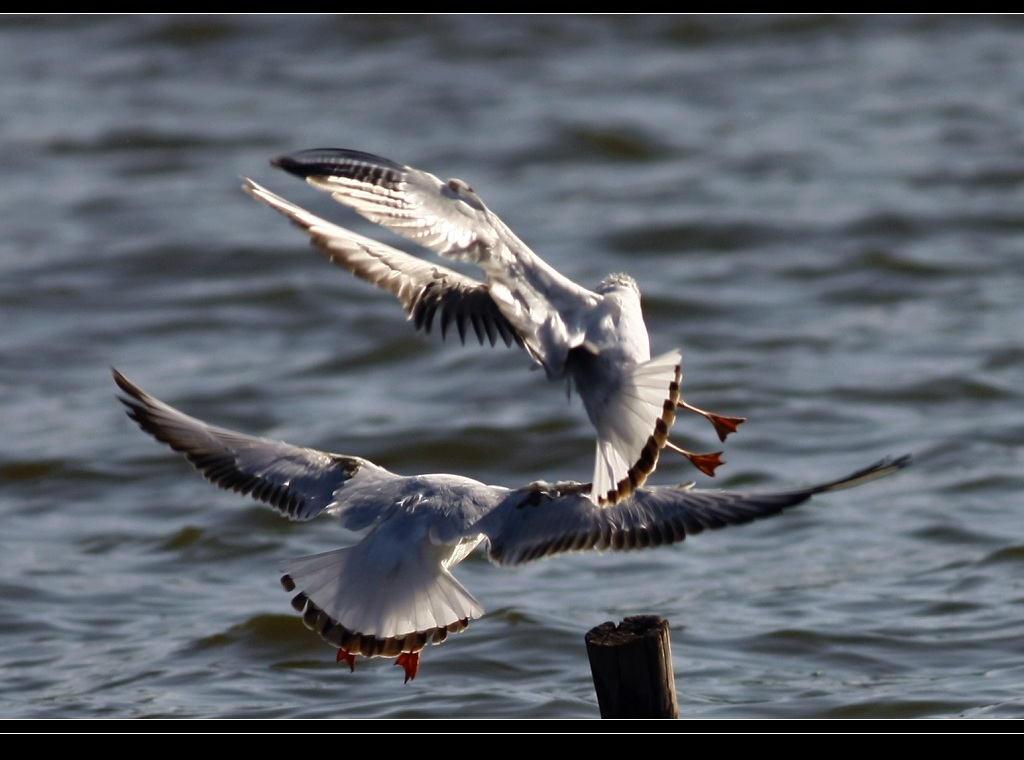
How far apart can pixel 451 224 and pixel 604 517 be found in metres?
1.04

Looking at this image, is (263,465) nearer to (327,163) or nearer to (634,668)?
(327,163)

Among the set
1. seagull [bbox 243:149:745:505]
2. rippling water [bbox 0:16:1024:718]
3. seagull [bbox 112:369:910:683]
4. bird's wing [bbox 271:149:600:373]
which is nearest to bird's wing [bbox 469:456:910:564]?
seagull [bbox 112:369:910:683]

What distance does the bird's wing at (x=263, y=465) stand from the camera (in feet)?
19.1

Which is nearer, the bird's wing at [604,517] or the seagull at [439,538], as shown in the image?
the bird's wing at [604,517]

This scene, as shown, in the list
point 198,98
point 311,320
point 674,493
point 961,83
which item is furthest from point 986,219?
point 674,493

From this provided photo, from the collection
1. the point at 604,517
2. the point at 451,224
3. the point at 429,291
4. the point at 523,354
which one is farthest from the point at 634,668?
the point at 523,354

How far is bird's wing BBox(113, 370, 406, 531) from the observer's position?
5816 millimetres

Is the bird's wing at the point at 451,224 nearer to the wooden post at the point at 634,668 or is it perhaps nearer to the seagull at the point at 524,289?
the seagull at the point at 524,289

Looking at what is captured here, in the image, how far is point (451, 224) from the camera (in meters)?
5.25

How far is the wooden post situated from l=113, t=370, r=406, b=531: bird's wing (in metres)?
1.08

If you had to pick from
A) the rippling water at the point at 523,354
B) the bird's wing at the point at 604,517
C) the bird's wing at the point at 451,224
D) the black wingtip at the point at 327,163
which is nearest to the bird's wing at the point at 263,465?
the bird's wing at the point at 604,517

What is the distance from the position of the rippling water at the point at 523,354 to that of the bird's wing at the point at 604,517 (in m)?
2.09
